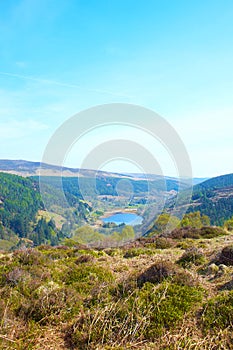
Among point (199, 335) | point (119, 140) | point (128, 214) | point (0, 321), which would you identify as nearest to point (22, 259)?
point (0, 321)

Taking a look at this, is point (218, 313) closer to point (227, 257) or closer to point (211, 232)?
point (227, 257)

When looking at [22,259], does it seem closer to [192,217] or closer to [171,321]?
[171,321]

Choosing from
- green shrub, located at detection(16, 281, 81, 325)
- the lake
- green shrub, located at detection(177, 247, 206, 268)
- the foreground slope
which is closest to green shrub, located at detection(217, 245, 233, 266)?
the foreground slope

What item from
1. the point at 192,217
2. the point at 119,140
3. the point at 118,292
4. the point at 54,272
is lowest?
the point at 192,217

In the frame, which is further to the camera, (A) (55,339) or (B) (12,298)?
(B) (12,298)

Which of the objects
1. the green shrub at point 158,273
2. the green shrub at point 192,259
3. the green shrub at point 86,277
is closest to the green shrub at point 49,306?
the green shrub at point 86,277

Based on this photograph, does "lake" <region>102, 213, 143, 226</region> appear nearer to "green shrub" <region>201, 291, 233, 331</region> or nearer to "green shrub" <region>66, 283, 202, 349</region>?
"green shrub" <region>66, 283, 202, 349</region>

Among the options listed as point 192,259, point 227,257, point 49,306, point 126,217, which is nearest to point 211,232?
point 192,259

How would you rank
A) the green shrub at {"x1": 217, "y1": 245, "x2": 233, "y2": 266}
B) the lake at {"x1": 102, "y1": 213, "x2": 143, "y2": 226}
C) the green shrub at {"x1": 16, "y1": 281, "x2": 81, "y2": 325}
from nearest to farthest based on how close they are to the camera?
the green shrub at {"x1": 16, "y1": 281, "x2": 81, "y2": 325}, the green shrub at {"x1": 217, "y1": 245, "x2": 233, "y2": 266}, the lake at {"x1": 102, "y1": 213, "x2": 143, "y2": 226}

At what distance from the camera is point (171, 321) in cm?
533

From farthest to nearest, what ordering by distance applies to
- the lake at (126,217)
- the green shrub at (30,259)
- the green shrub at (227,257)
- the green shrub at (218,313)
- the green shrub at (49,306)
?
1. the lake at (126,217)
2. the green shrub at (30,259)
3. the green shrub at (227,257)
4. the green shrub at (49,306)
5. the green shrub at (218,313)

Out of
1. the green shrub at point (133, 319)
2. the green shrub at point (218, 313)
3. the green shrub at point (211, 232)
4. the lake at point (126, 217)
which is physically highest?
Result: the green shrub at point (218, 313)

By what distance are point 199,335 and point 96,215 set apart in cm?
3343

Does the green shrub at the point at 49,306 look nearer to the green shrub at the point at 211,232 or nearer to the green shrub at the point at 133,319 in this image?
the green shrub at the point at 133,319
